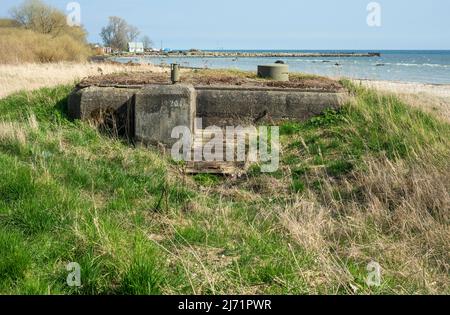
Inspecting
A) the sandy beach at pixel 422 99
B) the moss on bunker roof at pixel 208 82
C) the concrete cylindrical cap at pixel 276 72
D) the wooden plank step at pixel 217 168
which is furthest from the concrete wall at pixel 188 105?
the concrete cylindrical cap at pixel 276 72

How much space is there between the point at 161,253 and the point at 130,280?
58 centimetres

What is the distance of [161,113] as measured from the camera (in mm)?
8305

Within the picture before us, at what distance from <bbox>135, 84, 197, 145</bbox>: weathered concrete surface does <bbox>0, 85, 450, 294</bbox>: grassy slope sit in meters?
0.63

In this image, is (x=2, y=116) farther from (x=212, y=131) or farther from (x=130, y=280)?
(x=130, y=280)

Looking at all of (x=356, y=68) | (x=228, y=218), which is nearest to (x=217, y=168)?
(x=228, y=218)

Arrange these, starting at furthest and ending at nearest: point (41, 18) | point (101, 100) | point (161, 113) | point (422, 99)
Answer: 1. point (41, 18)
2. point (422, 99)
3. point (101, 100)
4. point (161, 113)

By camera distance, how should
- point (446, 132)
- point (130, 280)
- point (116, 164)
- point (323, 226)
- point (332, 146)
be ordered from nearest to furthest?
point (130, 280)
point (323, 226)
point (116, 164)
point (446, 132)
point (332, 146)

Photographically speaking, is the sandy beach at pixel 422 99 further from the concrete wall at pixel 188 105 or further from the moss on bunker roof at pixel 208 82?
the concrete wall at pixel 188 105

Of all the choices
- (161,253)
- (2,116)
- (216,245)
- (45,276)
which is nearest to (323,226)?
(216,245)

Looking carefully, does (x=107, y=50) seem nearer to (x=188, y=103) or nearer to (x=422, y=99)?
(x=422, y=99)

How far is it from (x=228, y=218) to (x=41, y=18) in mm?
43365

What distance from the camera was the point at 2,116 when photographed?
906 cm

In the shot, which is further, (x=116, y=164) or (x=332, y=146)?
(x=332, y=146)

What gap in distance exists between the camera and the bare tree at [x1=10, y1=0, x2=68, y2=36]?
42.3m
